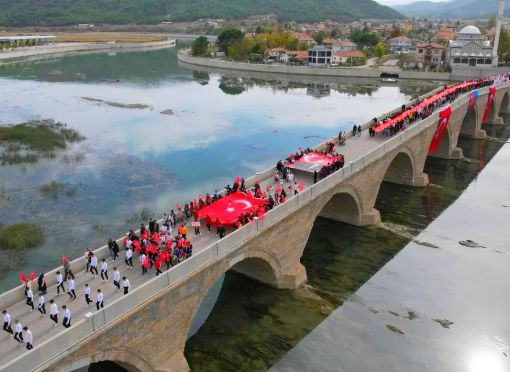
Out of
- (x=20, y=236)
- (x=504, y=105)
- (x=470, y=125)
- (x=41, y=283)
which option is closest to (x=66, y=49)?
(x=504, y=105)

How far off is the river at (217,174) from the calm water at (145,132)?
0.50 ft

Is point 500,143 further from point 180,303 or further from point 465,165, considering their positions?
point 180,303

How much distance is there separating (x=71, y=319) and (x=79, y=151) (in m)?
34.5

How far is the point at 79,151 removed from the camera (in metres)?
46.6

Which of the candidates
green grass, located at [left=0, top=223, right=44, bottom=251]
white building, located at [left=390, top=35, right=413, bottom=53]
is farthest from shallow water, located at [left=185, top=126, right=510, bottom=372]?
white building, located at [left=390, top=35, right=413, bottom=53]

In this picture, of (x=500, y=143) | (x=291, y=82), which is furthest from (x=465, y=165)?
(x=291, y=82)

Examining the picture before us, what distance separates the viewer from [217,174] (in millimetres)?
41406

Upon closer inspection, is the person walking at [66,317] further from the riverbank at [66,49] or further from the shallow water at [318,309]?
the riverbank at [66,49]

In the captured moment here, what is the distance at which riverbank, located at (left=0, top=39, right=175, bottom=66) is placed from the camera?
121887 mm

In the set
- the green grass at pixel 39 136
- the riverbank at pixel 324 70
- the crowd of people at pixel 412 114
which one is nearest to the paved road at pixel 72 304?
the crowd of people at pixel 412 114

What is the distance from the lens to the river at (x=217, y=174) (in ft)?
73.8

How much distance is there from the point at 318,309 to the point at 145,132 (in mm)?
38037

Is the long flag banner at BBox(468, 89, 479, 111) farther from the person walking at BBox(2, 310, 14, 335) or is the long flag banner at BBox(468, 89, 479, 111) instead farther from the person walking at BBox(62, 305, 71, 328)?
the person walking at BBox(2, 310, 14, 335)

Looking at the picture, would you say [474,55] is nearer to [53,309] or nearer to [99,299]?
[99,299]
